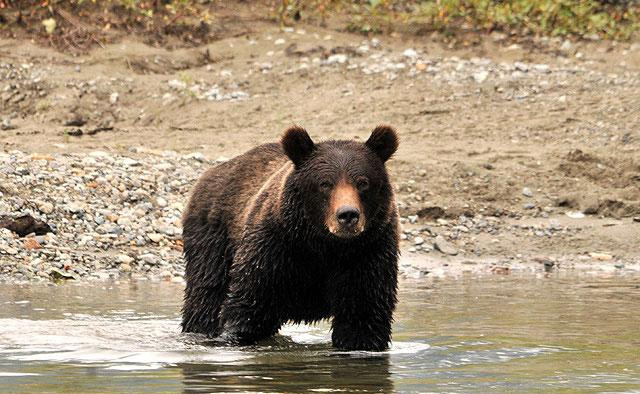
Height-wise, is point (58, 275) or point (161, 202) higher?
point (161, 202)

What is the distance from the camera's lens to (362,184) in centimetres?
740

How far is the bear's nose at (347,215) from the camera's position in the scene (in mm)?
7078

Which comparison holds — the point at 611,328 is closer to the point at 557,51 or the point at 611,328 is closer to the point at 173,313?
the point at 173,313

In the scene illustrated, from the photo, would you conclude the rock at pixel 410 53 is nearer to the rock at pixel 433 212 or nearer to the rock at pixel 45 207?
the rock at pixel 433 212

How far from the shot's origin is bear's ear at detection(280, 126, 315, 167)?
299 inches

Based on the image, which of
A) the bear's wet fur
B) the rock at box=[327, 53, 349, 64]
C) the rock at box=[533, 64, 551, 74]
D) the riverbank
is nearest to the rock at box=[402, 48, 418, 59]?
the riverbank

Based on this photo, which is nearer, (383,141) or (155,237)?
(383,141)

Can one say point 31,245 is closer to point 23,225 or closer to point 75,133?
point 23,225

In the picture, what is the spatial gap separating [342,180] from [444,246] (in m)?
5.77

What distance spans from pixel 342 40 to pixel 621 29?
3891mm

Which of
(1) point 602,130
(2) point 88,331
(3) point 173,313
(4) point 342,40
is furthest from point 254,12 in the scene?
(2) point 88,331

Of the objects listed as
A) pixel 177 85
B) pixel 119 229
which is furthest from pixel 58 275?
pixel 177 85

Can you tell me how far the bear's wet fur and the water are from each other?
21 centimetres

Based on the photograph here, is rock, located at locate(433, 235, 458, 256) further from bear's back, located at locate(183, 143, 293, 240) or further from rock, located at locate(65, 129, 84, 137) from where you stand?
rock, located at locate(65, 129, 84, 137)
